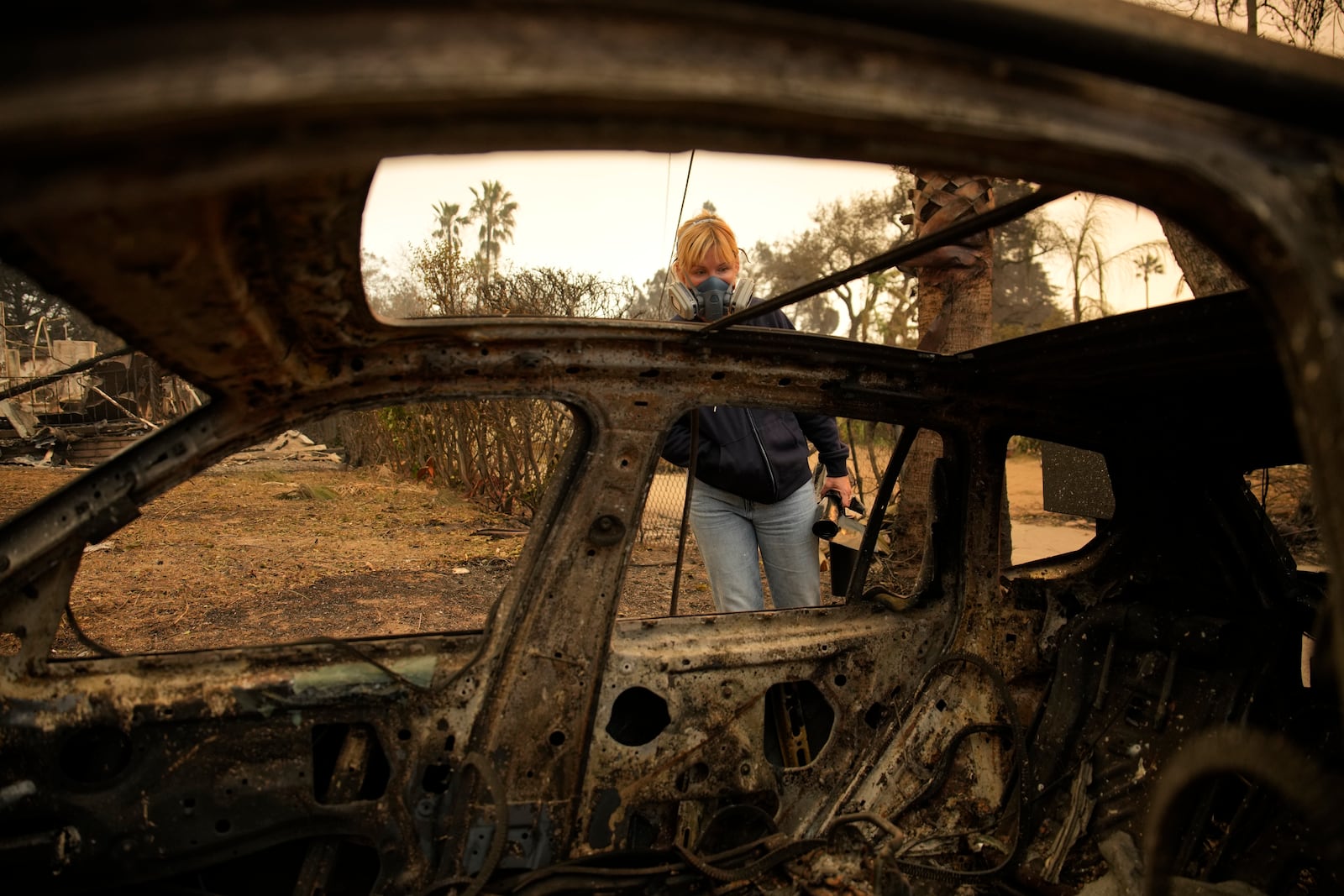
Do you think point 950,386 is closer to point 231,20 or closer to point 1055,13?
point 1055,13

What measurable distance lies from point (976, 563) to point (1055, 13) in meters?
2.11

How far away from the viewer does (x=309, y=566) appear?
289 inches

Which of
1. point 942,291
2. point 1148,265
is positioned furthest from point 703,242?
point 1148,265

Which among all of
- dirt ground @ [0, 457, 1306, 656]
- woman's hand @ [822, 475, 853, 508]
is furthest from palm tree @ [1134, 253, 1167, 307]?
woman's hand @ [822, 475, 853, 508]

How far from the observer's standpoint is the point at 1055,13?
0.86m

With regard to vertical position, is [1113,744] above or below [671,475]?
below

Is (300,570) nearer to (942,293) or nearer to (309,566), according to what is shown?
(309,566)

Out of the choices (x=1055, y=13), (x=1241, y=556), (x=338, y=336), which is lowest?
(x=1241, y=556)

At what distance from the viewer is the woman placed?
3062 mm

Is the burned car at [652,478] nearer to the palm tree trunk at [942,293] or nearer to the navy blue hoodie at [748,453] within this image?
the navy blue hoodie at [748,453]

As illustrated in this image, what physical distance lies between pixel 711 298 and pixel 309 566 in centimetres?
584

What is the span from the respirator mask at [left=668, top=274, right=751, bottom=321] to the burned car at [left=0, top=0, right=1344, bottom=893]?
2.16 feet

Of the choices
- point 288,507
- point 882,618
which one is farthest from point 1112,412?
point 288,507

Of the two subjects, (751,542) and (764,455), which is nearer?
(764,455)
